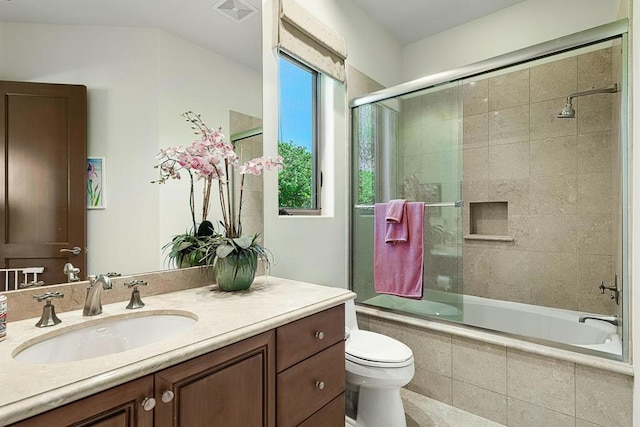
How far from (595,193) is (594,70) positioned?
83 cm

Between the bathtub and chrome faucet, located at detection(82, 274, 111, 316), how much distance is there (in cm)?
176

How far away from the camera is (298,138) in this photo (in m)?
2.13

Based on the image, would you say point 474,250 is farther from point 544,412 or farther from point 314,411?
point 314,411

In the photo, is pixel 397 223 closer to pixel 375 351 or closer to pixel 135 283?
pixel 375 351

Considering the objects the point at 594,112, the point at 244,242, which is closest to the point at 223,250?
Answer: the point at 244,242

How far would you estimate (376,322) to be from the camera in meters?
2.34

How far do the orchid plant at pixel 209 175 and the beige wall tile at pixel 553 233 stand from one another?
2.05 meters

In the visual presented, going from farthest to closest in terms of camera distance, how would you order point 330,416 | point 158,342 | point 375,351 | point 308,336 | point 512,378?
point 512,378
point 375,351
point 330,416
point 308,336
point 158,342

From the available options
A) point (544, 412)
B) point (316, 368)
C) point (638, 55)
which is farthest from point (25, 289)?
point (638, 55)

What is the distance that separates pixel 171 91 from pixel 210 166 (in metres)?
0.33

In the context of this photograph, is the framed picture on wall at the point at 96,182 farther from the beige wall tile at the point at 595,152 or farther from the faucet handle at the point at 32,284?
Answer: the beige wall tile at the point at 595,152

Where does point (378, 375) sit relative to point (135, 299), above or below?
below

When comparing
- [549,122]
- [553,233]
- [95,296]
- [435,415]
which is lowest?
[435,415]

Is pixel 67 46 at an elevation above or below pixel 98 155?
above
